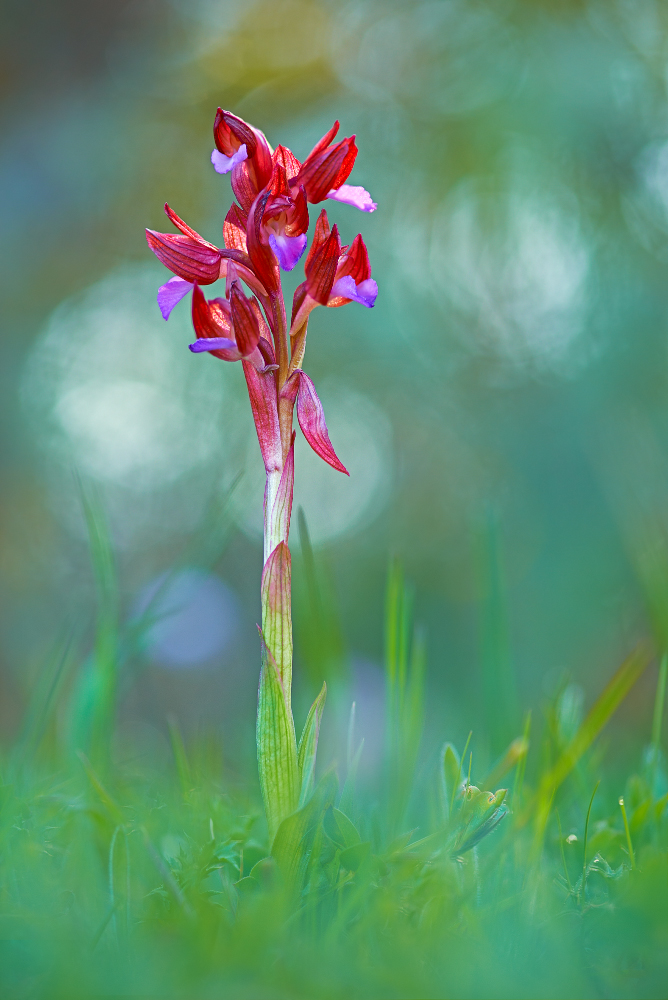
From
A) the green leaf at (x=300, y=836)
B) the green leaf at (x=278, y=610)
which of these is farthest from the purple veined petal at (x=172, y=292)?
the green leaf at (x=300, y=836)

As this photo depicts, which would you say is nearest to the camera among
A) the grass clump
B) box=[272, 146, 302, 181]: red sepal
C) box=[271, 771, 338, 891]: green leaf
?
the grass clump

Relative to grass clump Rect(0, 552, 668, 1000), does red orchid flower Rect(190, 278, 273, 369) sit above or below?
above

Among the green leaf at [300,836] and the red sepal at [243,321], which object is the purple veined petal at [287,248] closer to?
the red sepal at [243,321]

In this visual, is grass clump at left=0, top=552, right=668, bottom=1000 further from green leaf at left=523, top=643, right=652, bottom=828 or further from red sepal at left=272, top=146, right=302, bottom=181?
red sepal at left=272, top=146, right=302, bottom=181

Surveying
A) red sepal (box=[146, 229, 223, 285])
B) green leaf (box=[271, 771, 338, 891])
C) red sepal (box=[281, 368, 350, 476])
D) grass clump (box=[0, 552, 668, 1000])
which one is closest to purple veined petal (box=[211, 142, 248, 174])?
red sepal (box=[146, 229, 223, 285])

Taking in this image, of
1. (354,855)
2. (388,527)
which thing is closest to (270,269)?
(354,855)

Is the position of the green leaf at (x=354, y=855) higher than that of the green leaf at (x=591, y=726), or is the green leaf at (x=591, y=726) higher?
the green leaf at (x=591, y=726)

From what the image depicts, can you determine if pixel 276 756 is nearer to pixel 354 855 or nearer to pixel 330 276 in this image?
pixel 354 855

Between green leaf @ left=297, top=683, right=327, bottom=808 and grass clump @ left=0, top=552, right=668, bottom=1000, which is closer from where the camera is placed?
grass clump @ left=0, top=552, right=668, bottom=1000

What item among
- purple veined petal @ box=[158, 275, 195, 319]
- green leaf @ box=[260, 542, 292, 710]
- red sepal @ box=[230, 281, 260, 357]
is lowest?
green leaf @ box=[260, 542, 292, 710]
